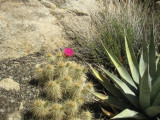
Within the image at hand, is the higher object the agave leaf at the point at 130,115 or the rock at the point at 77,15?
the rock at the point at 77,15

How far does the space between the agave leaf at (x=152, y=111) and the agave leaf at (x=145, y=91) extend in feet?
0.21

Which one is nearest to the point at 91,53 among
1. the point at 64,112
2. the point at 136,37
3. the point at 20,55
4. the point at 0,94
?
the point at 136,37

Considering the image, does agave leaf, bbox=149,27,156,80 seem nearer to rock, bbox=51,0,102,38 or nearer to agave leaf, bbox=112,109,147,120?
agave leaf, bbox=112,109,147,120

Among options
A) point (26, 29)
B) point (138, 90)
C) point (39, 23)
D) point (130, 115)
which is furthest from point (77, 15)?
point (130, 115)

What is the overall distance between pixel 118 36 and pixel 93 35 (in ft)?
1.36

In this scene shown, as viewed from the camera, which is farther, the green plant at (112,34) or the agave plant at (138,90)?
the green plant at (112,34)

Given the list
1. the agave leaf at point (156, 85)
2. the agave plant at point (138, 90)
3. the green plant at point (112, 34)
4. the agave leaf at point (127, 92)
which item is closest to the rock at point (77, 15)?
the green plant at point (112, 34)

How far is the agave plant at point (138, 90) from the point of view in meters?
2.26

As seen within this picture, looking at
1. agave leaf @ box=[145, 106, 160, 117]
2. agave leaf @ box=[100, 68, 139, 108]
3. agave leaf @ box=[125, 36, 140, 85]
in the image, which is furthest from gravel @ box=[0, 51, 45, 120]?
agave leaf @ box=[145, 106, 160, 117]

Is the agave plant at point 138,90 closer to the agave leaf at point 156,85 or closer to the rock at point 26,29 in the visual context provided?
the agave leaf at point 156,85

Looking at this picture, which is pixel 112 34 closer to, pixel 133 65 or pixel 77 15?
pixel 77 15

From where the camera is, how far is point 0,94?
2.59 m

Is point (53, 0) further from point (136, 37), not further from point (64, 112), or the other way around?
point (64, 112)

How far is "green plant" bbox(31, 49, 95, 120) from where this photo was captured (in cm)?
A: 231
